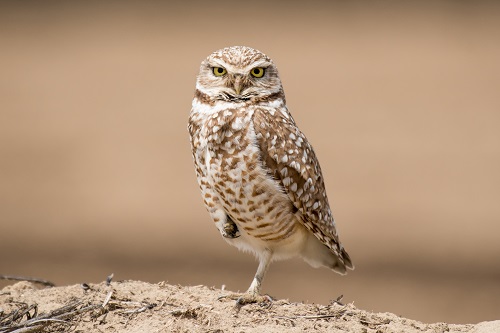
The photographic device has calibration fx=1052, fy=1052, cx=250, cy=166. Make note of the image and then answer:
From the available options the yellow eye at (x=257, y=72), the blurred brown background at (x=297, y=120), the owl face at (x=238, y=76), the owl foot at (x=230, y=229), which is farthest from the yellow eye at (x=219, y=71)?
the blurred brown background at (x=297, y=120)

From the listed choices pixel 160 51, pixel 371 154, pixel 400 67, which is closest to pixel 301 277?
pixel 371 154

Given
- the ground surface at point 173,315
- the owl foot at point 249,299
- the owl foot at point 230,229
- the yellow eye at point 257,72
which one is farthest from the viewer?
the owl foot at point 230,229

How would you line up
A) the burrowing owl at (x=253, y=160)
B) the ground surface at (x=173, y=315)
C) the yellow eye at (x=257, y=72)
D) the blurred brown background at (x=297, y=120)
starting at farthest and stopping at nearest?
the blurred brown background at (x=297, y=120)
the yellow eye at (x=257, y=72)
the burrowing owl at (x=253, y=160)
the ground surface at (x=173, y=315)

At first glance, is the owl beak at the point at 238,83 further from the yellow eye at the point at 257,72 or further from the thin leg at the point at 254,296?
the thin leg at the point at 254,296

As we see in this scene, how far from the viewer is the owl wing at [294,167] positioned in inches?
200

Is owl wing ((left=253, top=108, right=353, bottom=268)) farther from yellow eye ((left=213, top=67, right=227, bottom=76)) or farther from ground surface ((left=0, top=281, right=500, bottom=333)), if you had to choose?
ground surface ((left=0, top=281, right=500, bottom=333))

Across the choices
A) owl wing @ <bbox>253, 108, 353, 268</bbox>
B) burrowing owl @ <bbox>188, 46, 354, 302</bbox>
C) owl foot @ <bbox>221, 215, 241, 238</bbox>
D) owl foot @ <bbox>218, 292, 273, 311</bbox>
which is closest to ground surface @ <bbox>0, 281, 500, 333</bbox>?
owl foot @ <bbox>218, 292, 273, 311</bbox>

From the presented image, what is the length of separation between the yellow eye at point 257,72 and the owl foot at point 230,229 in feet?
2.40

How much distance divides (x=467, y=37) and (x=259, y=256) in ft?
27.7

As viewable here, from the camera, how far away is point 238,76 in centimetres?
512

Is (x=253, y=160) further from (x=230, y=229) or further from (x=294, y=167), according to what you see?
(x=230, y=229)

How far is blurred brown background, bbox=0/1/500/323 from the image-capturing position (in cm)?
1073

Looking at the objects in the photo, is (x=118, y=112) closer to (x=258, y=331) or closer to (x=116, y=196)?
(x=116, y=196)

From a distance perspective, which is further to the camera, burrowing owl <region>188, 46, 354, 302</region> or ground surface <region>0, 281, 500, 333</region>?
burrowing owl <region>188, 46, 354, 302</region>
